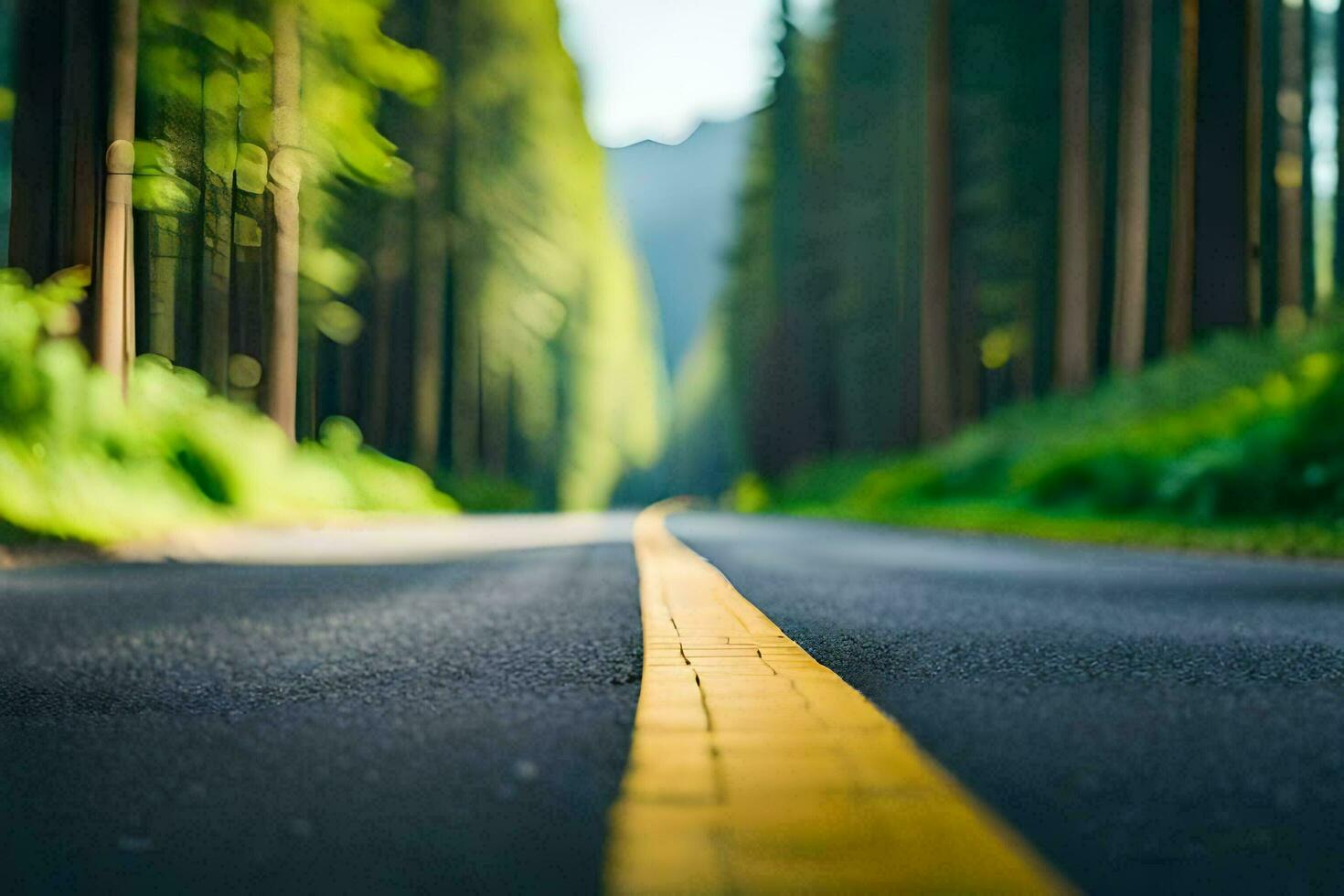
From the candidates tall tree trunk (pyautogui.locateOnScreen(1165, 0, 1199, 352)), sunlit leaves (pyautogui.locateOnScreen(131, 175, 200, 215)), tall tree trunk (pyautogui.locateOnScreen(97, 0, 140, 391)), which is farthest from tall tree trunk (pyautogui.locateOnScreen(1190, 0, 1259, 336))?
tall tree trunk (pyautogui.locateOnScreen(97, 0, 140, 391))

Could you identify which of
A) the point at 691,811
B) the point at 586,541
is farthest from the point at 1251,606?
the point at 586,541

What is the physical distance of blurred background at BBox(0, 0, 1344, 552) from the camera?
11.2 metres

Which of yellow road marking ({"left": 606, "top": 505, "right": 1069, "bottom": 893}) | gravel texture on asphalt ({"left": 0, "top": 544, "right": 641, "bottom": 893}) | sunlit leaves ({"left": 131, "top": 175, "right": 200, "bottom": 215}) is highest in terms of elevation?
sunlit leaves ({"left": 131, "top": 175, "right": 200, "bottom": 215})

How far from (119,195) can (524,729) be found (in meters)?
9.94

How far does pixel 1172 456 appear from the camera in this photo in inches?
563

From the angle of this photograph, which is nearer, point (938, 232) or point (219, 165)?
point (219, 165)

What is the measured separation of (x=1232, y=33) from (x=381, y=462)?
1907cm

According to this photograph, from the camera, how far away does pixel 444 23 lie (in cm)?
3039

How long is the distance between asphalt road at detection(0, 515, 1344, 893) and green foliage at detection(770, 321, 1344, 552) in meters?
6.08

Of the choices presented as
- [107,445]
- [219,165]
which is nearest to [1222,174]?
[219,165]

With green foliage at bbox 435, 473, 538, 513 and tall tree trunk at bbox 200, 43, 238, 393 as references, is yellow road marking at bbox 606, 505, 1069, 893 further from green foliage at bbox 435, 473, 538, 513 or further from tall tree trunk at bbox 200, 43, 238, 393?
green foliage at bbox 435, 473, 538, 513

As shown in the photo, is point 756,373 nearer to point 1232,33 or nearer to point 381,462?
point 381,462

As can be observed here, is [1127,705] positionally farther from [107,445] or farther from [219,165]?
[107,445]

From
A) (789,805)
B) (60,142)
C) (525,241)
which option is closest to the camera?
(789,805)
